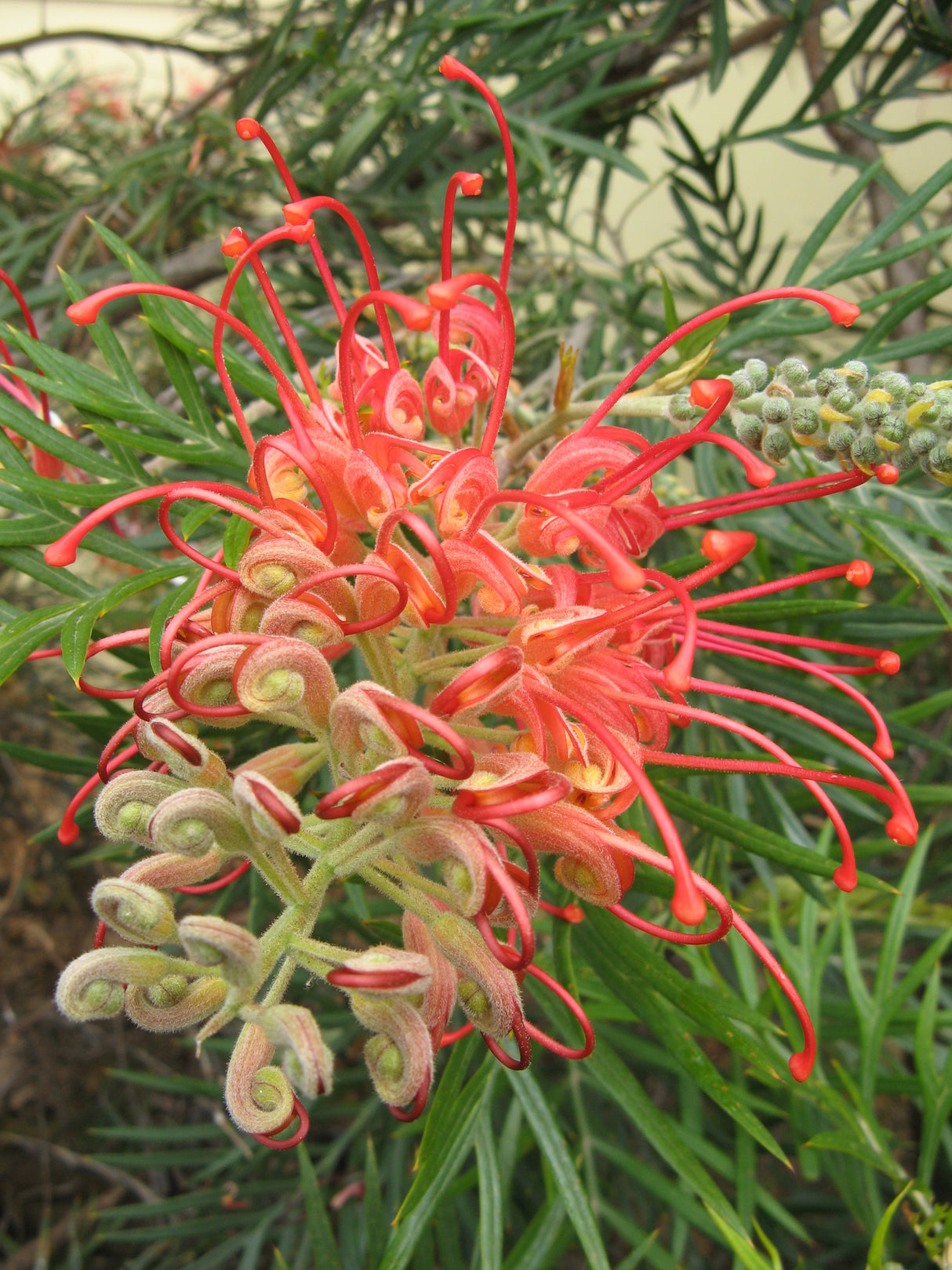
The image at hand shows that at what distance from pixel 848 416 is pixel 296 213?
30cm

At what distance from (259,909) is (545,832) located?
1.42 feet

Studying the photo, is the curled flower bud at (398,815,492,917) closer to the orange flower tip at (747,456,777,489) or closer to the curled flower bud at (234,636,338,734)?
the curled flower bud at (234,636,338,734)

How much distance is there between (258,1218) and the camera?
3.17 feet

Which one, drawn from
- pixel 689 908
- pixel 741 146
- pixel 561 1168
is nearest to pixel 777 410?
pixel 689 908

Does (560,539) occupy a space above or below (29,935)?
above

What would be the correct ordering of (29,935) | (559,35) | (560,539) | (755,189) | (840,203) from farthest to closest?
(755,189)
(29,935)
(559,35)
(840,203)
(560,539)

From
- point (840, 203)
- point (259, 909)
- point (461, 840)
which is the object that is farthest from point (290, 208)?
point (259, 909)

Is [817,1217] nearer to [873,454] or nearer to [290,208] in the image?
[873,454]

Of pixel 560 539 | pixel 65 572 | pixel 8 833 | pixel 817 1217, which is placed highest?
pixel 65 572

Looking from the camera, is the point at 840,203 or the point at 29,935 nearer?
the point at 840,203

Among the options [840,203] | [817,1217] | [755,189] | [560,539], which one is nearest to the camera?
[560,539]

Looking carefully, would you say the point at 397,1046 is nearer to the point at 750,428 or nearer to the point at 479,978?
the point at 479,978

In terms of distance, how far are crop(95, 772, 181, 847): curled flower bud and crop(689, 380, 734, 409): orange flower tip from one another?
0.31 meters

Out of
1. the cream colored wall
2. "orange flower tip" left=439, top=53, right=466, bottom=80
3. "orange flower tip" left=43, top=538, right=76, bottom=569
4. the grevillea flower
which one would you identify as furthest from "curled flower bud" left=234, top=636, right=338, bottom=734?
the cream colored wall
